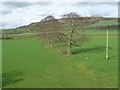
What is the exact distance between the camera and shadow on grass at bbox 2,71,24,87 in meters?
31.7

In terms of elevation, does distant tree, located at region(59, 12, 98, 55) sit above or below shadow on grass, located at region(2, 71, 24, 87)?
above

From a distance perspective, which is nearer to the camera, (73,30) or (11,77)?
(11,77)

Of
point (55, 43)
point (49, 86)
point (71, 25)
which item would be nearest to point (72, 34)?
point (71, 25)

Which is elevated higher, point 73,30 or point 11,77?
point 73,30

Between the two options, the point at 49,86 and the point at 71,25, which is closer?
the point at 49,86

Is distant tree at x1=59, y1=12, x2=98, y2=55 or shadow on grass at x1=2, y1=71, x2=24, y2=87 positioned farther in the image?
distant tree at x1=59, y1=12, x2=98, y2=55

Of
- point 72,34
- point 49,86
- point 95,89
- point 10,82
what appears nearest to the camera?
point 95,89

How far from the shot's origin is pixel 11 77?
3522 cm

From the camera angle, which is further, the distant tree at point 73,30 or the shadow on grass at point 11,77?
the distant tree at point 73,30

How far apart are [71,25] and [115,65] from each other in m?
20.6

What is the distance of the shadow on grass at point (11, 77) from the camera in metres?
31.7

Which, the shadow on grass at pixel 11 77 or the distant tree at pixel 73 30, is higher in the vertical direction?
the distant tree at pixel 73 30

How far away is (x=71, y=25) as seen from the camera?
60688mm

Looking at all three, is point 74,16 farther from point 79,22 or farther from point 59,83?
point 59,83
